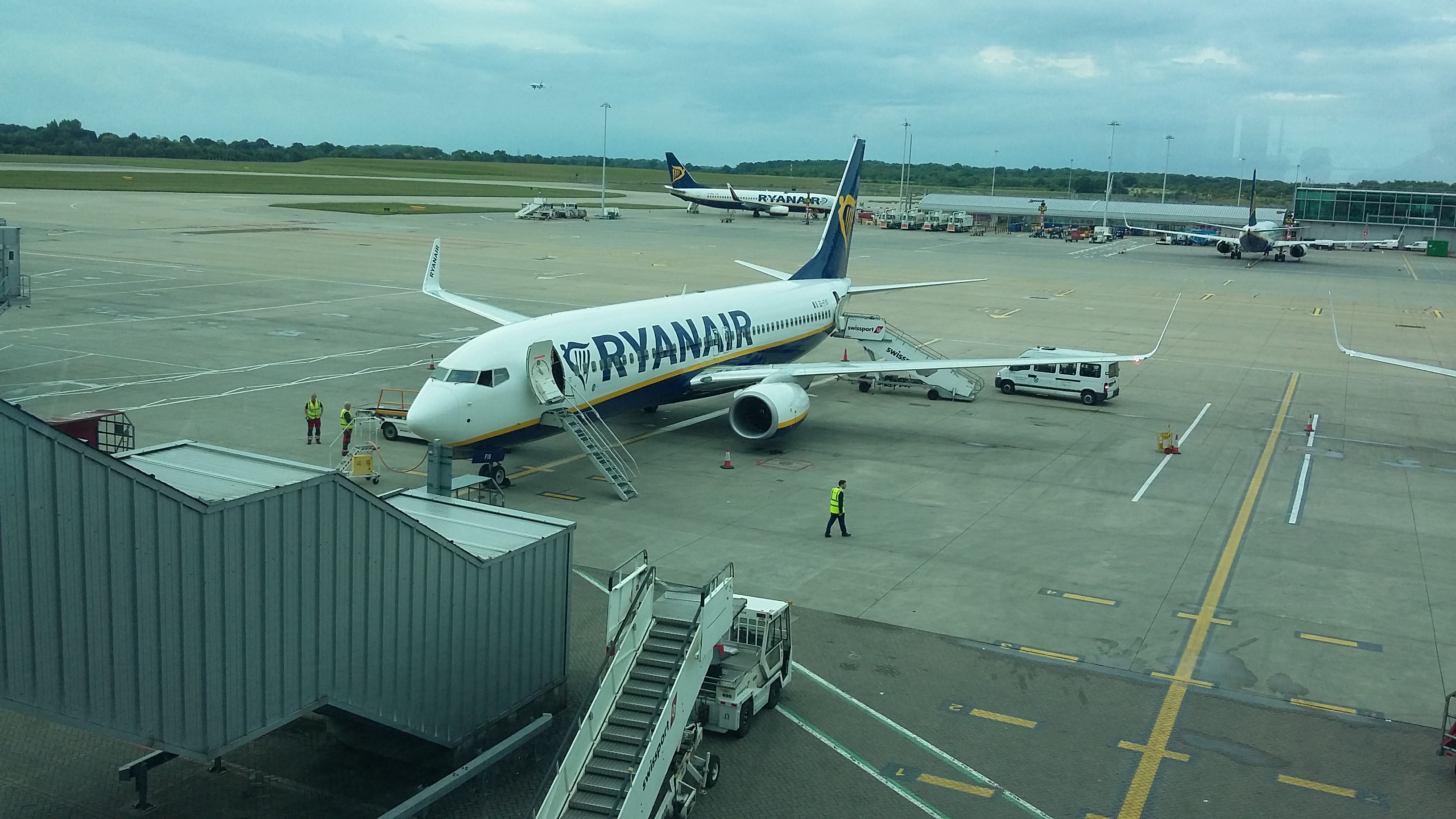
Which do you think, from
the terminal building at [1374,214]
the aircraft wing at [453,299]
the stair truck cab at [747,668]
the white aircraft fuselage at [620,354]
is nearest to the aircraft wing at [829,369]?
the white aircraft fuselage at [620,354]

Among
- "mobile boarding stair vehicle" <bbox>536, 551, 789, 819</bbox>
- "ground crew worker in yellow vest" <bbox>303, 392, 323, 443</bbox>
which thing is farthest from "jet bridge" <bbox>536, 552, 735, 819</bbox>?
"ground crew worker in yellow vest" <bbox>303, 392, 323, 443</bbox>

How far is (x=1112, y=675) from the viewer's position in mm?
21125

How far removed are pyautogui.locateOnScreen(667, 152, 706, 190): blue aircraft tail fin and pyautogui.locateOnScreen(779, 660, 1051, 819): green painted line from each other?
529 feet

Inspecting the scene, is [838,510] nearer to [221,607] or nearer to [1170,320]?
[221,607]

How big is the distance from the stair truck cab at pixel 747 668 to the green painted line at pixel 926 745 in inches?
27.9

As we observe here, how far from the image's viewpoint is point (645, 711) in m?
15.6

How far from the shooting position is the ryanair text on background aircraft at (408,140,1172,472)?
1155 inches

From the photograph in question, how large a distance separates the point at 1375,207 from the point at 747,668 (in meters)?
164

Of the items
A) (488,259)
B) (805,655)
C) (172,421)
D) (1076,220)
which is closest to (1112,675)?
(805,655)

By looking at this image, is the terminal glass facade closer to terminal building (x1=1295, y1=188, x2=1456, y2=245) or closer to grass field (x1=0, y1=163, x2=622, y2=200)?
terminal building (x1=1295, y1=188, x2=1456, y2=245)

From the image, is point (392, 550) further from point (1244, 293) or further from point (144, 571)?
point (1244, 293)

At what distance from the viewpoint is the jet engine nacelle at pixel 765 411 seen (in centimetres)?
3559

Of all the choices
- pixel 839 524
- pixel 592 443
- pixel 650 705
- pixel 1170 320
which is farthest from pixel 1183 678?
pixel 1170 320

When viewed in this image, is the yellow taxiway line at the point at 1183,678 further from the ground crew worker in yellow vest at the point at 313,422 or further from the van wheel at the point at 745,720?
the ground crew worker in yellow vest at the point at 313,422
